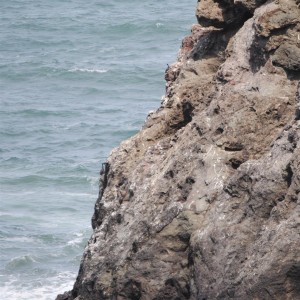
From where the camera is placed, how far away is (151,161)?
18.8 metres

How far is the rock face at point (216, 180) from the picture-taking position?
14.9 m

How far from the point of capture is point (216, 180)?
16.7 metres

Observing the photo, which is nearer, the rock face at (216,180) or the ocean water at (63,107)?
the rock face at (216,180)

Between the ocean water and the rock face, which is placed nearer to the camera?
the rock face

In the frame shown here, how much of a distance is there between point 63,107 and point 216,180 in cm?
5706

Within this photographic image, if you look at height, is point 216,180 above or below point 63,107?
below

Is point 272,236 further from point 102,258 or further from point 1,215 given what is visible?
point 1,215

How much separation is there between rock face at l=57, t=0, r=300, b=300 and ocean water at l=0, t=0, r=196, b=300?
695 inches

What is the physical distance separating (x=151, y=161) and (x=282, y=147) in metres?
3.79

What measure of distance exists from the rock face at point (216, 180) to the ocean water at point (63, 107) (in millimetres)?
17649

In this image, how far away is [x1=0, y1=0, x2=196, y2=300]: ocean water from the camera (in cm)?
4319

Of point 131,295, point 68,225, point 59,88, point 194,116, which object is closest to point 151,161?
point 194,116

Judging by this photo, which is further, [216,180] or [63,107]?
[63,107]

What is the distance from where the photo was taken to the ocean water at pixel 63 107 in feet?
142
